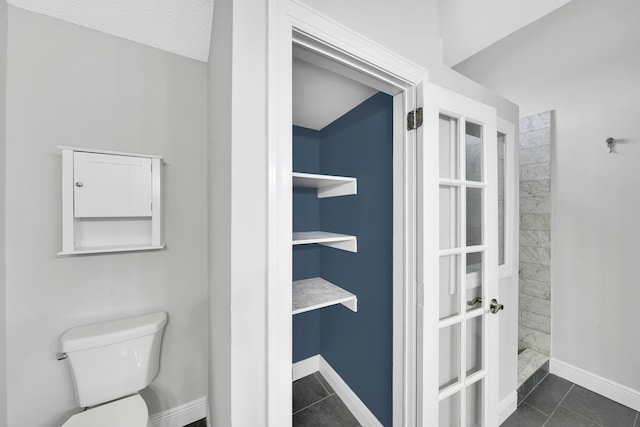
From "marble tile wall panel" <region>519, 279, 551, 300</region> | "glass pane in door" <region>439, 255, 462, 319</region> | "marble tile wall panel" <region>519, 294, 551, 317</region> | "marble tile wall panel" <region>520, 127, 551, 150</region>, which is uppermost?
"marble tile wall panel" <region>520, 127, 551, 150</region>

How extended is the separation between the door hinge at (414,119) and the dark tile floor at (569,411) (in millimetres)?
2137

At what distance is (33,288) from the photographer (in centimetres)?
128

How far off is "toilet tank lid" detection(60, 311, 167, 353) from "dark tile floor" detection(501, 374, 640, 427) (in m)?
2.48

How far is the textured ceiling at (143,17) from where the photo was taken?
1.27 m

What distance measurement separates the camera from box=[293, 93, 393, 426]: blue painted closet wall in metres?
1.42

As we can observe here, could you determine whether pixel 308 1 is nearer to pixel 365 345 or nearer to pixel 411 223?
pixel 411 223

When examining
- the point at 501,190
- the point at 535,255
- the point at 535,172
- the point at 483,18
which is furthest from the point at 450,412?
the point at 483,18

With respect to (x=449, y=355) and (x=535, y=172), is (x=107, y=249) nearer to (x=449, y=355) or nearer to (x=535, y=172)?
(x=449, y=355)

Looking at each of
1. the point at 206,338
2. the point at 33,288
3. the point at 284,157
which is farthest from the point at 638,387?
the point at 33,288

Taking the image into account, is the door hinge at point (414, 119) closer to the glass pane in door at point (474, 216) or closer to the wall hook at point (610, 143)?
the glass pane in door at point (474, 216)

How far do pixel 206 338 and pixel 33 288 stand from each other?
39.5 inches

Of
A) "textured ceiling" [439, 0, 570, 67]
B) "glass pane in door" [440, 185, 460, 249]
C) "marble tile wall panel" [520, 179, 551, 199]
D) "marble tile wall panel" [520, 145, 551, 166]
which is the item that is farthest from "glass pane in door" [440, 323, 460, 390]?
"textured ceiling" [439, 0, 570, 67]

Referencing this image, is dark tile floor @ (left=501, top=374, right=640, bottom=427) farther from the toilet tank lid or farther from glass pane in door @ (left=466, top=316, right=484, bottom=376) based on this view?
the toilet tank lid

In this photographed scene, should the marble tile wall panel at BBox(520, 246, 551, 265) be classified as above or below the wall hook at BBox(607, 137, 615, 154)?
below
